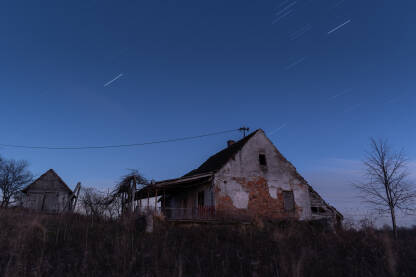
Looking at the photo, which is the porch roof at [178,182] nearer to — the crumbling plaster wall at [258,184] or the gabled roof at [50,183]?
the crumbling plaster wall at [258,184]

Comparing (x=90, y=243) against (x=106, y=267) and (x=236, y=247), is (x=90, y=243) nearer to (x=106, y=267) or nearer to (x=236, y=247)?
(x=106, y=267)

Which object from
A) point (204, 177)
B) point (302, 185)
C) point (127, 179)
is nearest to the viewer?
point (127, 179)

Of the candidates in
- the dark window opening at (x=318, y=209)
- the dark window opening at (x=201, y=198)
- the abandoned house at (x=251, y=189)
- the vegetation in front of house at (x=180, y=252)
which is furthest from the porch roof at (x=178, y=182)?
the dark window opening at (x=318, y=209)

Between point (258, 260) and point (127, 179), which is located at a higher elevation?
point (127, 179)

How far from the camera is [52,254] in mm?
9117

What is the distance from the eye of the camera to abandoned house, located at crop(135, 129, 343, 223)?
18656mm

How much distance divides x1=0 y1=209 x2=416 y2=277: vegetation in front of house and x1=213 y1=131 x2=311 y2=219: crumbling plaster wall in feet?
17.5

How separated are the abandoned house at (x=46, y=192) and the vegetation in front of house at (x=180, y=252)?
18438 mm

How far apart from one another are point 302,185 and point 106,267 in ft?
55.4

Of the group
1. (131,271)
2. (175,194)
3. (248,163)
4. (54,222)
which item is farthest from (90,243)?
(175,194)

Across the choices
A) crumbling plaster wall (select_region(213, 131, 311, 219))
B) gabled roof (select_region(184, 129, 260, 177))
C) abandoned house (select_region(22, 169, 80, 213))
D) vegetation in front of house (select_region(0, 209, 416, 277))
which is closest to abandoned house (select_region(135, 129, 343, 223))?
crumbling plaster wall (select_region(213, 131, 311, 219))

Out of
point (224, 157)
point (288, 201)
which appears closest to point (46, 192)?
point (224, 157)

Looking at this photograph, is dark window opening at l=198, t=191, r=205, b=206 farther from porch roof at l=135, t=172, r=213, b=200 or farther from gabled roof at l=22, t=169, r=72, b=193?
gabled roof at l=22, t=169, r=72, b=193

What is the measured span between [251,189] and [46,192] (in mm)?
23042
